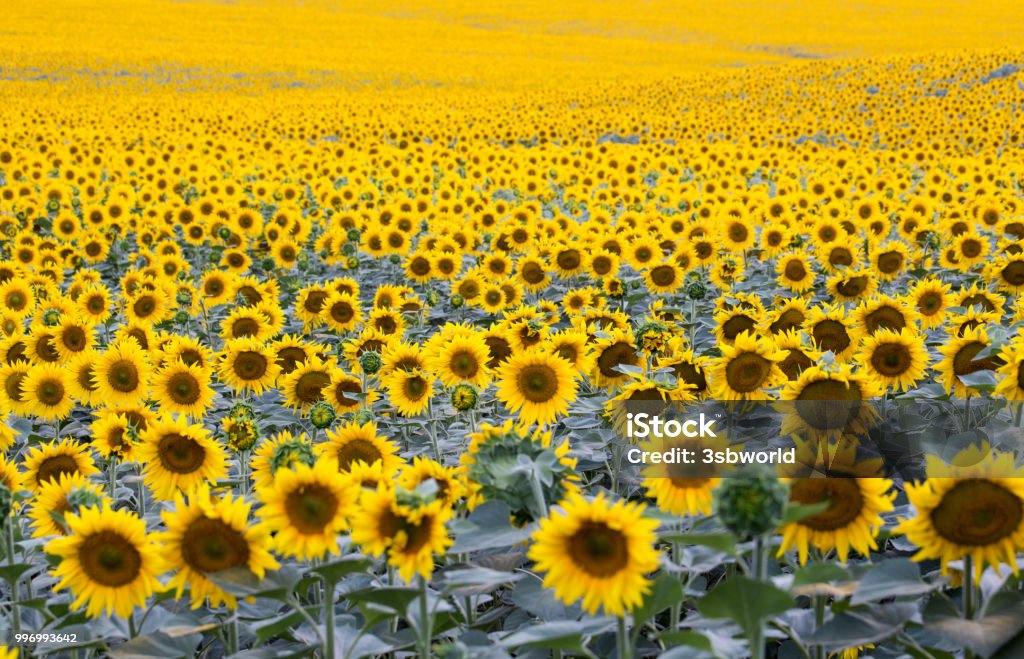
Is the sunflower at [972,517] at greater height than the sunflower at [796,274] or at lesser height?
greater

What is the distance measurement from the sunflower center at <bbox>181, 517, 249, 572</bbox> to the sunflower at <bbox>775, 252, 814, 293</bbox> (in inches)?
204

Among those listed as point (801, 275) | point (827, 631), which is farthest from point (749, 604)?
point (801, 275)

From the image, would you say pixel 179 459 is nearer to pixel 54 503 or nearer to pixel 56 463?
pixel 54 503

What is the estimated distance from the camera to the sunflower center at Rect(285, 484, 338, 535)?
217 cm

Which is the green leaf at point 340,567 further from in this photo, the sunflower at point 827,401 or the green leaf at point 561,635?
the sunflower at point 827,401

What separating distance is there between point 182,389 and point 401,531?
108 inches

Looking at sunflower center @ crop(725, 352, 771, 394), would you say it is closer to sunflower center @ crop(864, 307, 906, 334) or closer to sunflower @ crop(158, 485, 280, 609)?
sunflower center @ crop(864, 307, 906, 334)

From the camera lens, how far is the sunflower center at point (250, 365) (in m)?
4.67

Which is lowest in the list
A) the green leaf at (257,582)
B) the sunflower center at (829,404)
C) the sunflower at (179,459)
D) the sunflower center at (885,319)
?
the sunflower at (179,459)

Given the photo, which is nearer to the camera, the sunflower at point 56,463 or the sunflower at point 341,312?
the sunflower at point 56,463

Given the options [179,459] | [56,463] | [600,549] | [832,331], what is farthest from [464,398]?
[600,549]

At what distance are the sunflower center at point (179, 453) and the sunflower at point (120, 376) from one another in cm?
144

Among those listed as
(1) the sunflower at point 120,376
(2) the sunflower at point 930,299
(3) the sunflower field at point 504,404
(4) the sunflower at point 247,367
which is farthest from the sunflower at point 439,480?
(2) the sunflower at point 930,299

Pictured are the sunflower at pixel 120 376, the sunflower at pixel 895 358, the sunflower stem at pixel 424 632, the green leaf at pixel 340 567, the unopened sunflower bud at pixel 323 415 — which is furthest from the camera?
the sunflower at pixel 120 376
